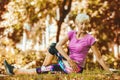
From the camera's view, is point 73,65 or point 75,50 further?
point 75,50

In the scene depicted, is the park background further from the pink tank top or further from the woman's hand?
the woman's hand

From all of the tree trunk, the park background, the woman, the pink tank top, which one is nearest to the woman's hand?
the woman

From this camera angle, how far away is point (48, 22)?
18.5 metres

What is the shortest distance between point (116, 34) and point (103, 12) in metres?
1.78

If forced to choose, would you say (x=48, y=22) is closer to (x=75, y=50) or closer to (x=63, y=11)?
(x=63, y=11)

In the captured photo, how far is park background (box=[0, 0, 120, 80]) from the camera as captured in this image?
55.0ft

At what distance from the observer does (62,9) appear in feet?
59.7

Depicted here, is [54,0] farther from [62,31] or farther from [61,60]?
[61,60]

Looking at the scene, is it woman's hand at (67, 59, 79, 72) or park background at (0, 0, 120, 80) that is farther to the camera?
park background at (0, 0, 120, 80)

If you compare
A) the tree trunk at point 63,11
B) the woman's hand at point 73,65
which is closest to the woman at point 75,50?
the woman's hand at point 73,65

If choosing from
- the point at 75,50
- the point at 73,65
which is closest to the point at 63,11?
the point at 75,50

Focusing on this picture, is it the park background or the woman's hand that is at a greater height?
the woman's hand

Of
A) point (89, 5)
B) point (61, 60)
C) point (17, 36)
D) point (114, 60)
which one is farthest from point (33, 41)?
point (61, 60)

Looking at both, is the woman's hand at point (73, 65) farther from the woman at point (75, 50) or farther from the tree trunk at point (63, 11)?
the tree trunk at point (63, 11)
